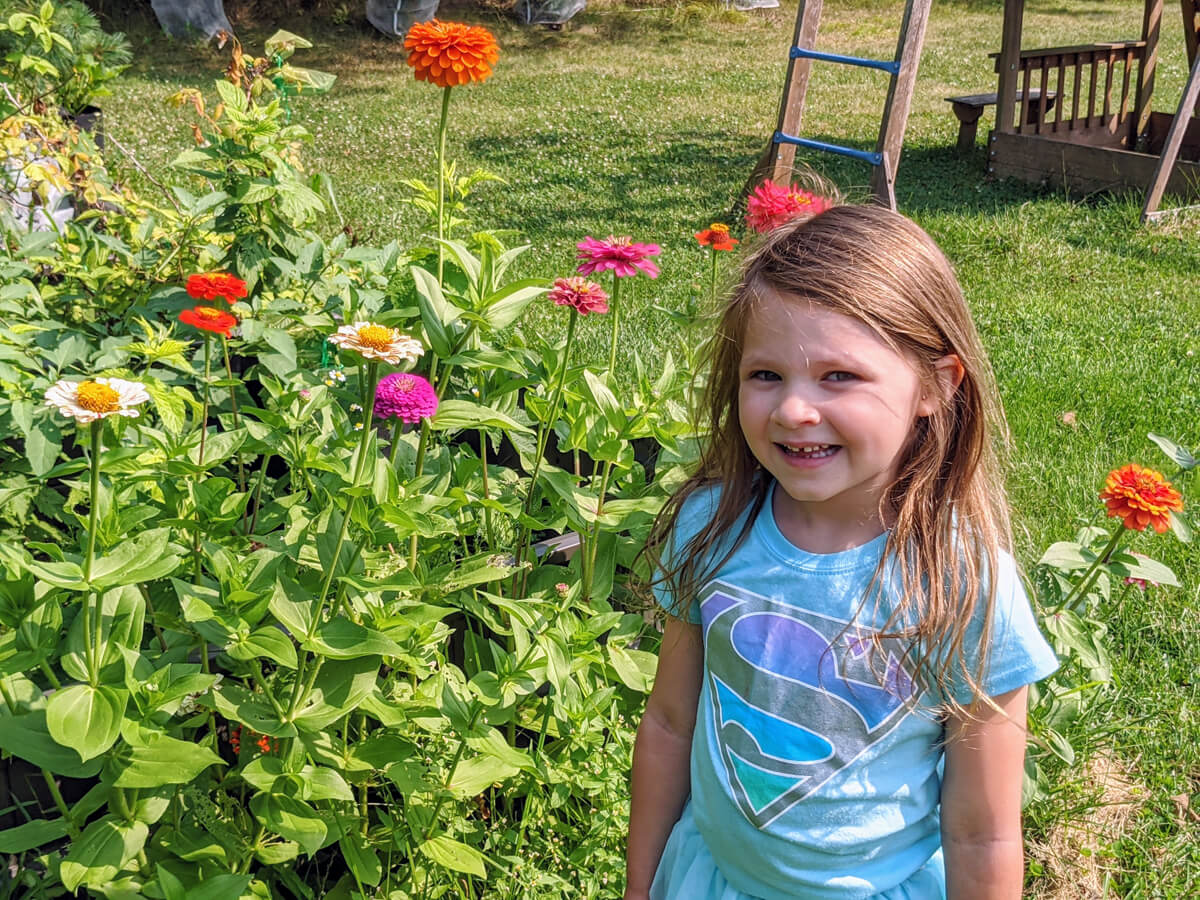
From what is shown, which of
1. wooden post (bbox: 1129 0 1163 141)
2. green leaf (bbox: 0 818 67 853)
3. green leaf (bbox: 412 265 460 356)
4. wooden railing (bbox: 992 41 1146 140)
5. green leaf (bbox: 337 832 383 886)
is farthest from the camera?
wooden post (bbox: 1129 0 1163 141)

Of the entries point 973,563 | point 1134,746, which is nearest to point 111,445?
point 973,563

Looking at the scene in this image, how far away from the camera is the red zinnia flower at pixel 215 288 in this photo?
5.93 feet

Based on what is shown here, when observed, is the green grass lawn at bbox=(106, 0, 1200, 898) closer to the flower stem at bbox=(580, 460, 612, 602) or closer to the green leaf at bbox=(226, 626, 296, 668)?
the flower stem at bbox=(580, 460, 612, 602)

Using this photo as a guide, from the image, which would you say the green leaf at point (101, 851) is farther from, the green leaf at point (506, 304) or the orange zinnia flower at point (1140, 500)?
the orange zinnia flower at point (1140, 500)

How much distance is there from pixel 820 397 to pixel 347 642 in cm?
68

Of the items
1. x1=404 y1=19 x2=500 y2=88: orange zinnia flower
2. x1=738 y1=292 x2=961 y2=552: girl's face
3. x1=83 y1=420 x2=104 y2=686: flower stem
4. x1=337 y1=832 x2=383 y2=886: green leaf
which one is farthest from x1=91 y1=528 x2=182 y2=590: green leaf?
x1=404 y1=19 x2=500 y2=88: orange zinnia flower

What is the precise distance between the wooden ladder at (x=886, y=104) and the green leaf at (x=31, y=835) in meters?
4.29

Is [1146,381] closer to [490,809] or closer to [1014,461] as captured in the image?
[1014,461]

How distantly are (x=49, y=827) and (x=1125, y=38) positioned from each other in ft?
43.2

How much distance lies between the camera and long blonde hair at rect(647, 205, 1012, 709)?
4.10ft

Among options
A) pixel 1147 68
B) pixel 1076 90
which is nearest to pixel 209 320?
pixel 1076 90

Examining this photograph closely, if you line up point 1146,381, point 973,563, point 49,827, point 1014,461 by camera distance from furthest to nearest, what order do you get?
point 1146,381, point 1014,461, point 49,827, point 973,563

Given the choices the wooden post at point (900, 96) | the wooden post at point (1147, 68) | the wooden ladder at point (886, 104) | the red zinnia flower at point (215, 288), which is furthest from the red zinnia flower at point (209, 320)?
the wooden post at point (1147, 68)

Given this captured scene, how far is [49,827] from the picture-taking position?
4.91ft
